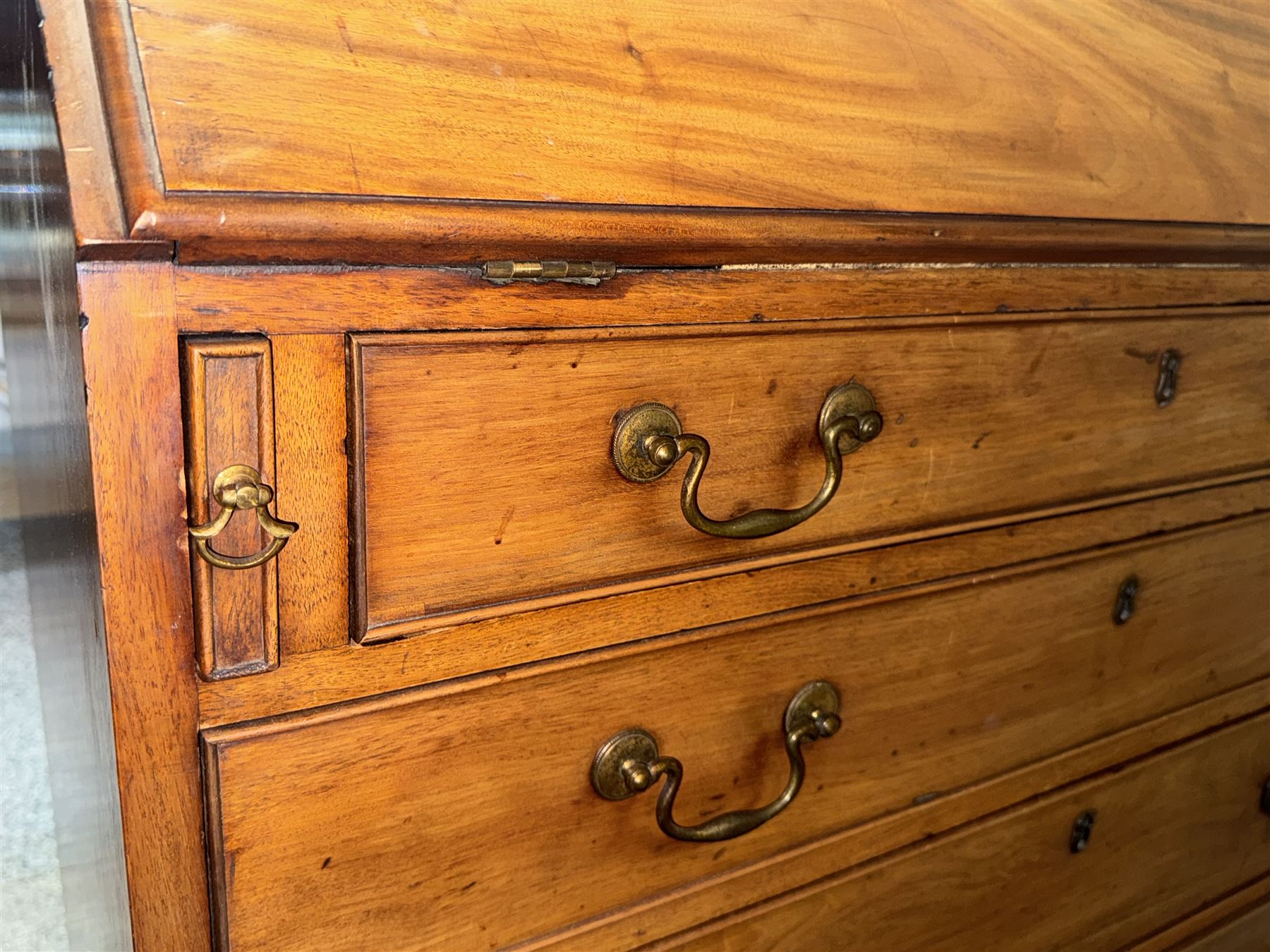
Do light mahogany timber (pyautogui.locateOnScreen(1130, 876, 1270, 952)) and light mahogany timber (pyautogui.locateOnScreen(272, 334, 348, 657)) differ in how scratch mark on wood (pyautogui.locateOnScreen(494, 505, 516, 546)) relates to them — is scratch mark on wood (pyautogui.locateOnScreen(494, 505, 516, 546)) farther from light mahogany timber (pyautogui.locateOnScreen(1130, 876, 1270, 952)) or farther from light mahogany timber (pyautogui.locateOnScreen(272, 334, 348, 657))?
light mahogany timber (pyautogui.locateOnScreen(1130, 876, 1270, 952))

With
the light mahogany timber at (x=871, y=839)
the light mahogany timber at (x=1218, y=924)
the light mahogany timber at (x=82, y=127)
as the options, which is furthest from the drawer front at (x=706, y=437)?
the light mahogany timber at (x=1218, y=924)

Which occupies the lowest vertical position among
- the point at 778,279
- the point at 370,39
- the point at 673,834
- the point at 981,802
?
the point at 981,802

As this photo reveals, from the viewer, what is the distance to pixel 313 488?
0.46 metres

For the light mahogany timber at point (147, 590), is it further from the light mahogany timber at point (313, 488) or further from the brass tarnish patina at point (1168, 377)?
the brass tarnish patina at point (1168, 377)

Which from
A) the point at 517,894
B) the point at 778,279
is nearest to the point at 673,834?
the point at 517,894

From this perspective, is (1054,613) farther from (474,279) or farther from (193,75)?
(193,75)

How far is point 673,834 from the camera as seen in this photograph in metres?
0.59

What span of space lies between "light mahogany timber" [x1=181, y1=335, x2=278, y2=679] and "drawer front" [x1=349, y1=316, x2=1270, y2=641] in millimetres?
38

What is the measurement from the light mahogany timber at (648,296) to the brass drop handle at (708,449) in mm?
48

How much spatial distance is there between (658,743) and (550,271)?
0.28 metres

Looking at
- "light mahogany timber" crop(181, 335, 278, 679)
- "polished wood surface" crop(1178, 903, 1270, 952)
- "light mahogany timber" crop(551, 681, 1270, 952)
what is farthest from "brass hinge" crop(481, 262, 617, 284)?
"polished wood surface" crop(1178, 903, 1270, 952)

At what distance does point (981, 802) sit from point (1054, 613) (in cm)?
15

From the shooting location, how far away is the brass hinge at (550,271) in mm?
470

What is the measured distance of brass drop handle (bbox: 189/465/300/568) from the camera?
1.39 feet
